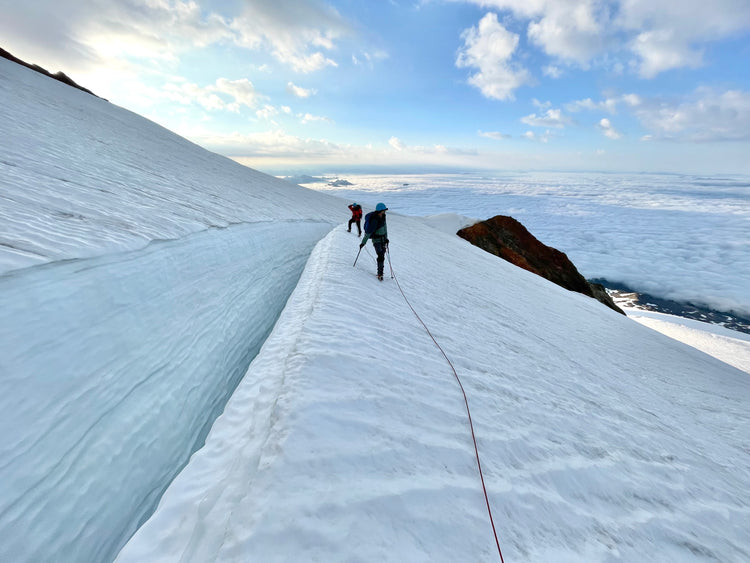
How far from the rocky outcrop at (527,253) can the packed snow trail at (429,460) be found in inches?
778

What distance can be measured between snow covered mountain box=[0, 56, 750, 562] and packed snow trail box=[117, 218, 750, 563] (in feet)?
0.05

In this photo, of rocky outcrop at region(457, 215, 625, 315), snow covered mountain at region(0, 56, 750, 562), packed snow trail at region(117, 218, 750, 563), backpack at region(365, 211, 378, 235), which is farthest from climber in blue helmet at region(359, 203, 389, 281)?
rocky outcrop at region(457, 215, 625, 315)

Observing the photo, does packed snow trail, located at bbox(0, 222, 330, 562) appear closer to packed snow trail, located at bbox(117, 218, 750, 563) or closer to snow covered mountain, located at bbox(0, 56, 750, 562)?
snow covered mountain, located at bbox(0, 56, 750, 562)

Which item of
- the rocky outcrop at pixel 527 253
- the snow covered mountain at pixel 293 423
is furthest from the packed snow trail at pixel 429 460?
the rocky outcrop at pixel 527 253

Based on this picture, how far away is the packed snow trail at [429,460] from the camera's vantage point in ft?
5.70

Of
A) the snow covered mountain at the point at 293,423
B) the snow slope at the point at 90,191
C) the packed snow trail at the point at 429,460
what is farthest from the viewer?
the snow slope at the point at 90,191

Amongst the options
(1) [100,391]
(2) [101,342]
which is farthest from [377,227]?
(1) [100,391]

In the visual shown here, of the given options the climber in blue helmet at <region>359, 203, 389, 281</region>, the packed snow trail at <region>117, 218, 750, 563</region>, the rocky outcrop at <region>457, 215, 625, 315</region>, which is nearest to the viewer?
the packed snow trail at <region>117, 218, 750, 563</region>

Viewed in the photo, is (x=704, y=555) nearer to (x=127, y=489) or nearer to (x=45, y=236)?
(x=127, y=489)

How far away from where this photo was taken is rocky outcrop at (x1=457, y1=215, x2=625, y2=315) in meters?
24.4

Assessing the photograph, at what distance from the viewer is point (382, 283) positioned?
6859mm

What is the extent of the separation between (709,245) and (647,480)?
151283 mm

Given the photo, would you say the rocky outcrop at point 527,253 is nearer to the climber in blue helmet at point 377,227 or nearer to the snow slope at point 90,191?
the snow slope at point 90,191

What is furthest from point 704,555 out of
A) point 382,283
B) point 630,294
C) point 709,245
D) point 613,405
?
point 709,245
